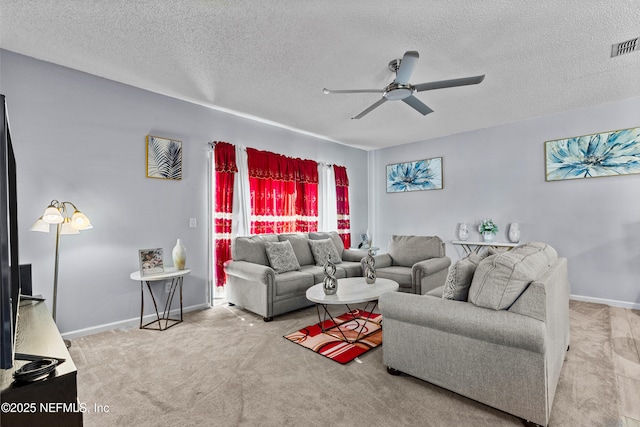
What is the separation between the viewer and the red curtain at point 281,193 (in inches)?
180

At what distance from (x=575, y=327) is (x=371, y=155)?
4558 millimetres

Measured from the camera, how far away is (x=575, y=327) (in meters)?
3.17

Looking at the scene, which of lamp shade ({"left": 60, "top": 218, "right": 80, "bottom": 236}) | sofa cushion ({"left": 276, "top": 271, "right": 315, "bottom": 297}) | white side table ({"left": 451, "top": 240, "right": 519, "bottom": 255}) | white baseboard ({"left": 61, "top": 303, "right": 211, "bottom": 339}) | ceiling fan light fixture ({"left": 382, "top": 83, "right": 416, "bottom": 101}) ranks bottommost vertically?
white baseboard ({"left": 61, "top": 303, "right": 211, "bottom": 339})

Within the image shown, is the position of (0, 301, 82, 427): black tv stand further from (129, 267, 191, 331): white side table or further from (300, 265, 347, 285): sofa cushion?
(300, 265, 347, 285): sofa cushion

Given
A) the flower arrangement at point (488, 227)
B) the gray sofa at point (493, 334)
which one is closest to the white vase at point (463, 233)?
the flower arrangement at point (488, 227)

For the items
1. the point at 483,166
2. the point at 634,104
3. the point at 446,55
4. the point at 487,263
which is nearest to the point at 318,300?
the point at 487,263

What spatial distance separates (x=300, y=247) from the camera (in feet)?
14.6

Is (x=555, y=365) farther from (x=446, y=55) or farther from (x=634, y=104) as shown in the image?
(x=634, y=104)

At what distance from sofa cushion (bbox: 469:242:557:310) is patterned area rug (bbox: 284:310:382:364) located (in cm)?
116

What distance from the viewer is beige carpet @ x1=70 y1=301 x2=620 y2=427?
1.78 meters

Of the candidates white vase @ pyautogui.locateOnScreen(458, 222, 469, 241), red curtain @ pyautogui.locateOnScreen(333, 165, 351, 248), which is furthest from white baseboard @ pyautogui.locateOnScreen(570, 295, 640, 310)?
red curtain @ pyautogui.locateOnScreen(333, 165, 351, 248)

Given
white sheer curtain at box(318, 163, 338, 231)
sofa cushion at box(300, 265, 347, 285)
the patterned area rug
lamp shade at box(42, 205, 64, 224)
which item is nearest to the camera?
lamp shade at box(42, 205, 64, 224)

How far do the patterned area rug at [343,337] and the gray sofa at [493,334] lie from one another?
0.53 metres

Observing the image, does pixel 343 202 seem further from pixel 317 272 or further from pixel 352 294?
pixel 352 294
